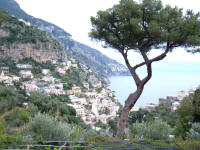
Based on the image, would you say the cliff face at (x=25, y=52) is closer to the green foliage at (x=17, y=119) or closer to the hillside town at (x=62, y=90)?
the hillside town at (x=62, y=90)

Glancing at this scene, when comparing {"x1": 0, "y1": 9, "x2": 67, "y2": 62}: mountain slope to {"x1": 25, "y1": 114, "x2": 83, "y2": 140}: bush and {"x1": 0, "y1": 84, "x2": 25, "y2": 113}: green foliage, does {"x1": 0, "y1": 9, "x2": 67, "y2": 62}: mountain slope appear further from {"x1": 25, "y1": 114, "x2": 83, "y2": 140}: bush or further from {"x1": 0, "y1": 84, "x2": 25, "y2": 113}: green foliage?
{"x1": 25, "y1": 114, "x2": 83, "y2": 140}: bush

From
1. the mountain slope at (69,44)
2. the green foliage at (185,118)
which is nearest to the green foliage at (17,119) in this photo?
the green foliage at (185,118)

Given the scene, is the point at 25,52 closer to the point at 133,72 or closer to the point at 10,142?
the point at 133,72

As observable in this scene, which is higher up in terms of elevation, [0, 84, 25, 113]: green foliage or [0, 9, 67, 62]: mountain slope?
[0, 9, 67, 62]: mountain slope

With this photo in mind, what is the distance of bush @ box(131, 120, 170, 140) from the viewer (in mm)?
4316

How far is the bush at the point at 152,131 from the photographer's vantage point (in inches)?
170

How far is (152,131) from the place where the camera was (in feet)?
14.2

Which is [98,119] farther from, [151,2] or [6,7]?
[6,7]

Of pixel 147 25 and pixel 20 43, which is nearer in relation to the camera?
pixel 147 25

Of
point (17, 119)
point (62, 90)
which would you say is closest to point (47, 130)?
point (17, 119)

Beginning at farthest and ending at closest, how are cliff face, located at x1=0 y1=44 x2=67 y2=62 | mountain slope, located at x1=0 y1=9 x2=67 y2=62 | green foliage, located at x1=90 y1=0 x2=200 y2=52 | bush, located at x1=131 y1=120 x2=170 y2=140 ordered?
mountain slope, located at x1=0 y1=9 x2=67 y2=62, cliff face, located at x1=0 y1=44 x2=67 y2=62, green foliage, located at x1=90 y1=0 x2=200 y2=52, bush, located at x1=131 y1=120 x2=170 y2=140

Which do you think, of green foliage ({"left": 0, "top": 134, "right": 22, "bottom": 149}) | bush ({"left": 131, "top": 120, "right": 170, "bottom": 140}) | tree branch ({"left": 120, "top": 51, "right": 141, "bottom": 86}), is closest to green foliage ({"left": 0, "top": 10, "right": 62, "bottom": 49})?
tree branch ({"left": 120, "top": 51, "right": 141, "bottom": 86})

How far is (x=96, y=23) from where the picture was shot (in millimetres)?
5691

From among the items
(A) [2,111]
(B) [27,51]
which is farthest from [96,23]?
(B) [27,51]
